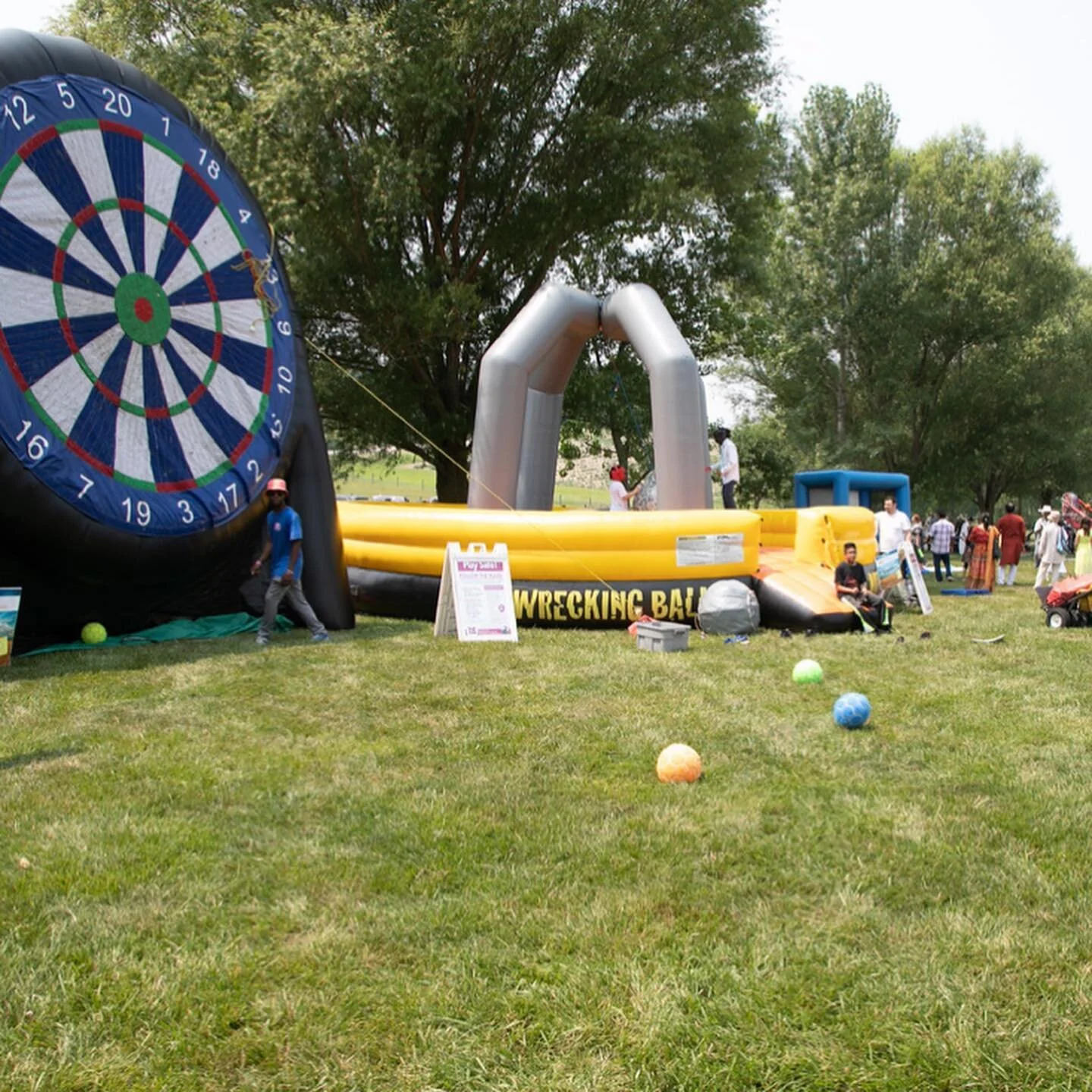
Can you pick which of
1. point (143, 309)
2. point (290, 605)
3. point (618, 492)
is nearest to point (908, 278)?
point (618, 492)

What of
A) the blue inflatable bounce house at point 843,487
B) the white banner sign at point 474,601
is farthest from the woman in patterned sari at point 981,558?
the white banner sign at point 474,601

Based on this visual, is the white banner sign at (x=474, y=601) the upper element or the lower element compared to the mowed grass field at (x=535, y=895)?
upper

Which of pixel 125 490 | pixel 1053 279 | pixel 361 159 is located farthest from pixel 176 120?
pixel 1053 279

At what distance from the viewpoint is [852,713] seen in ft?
19.4

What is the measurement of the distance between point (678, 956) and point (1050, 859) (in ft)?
5.32

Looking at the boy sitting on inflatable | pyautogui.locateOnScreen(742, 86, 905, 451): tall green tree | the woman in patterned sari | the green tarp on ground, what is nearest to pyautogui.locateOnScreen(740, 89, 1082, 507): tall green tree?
pyautogui.locateOnScreen(742, 86, 905, 451): tall green tree

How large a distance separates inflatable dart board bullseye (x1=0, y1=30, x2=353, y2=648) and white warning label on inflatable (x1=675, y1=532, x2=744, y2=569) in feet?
10.7

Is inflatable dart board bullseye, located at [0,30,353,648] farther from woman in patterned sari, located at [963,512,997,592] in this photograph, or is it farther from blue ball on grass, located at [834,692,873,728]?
woman in patterned sari, located at [963,512,997,592]

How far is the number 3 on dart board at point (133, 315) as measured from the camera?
25.1ft

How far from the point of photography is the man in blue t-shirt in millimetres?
8969

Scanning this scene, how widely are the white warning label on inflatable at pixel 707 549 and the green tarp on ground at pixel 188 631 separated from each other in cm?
379

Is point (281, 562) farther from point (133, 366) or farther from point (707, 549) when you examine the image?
point (707, 549)

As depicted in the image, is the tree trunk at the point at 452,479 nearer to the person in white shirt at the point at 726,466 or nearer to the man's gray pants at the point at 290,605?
the person in white shirt at the point at 726,466

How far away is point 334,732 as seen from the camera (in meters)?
5.73
